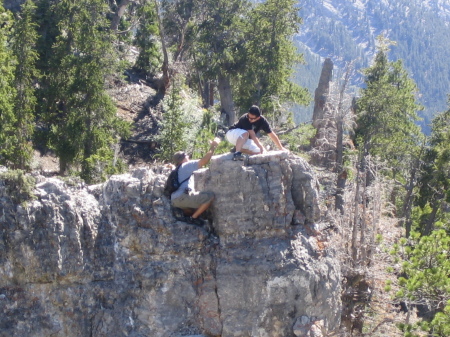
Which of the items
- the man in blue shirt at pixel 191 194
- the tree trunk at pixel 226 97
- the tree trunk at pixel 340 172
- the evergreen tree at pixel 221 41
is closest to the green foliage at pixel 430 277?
the man in blue shirt at pixel 191 194

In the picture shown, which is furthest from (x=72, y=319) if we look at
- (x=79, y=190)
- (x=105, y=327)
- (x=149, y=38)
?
(x=149, y=38)

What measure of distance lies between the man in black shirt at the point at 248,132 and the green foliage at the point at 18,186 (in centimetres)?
442

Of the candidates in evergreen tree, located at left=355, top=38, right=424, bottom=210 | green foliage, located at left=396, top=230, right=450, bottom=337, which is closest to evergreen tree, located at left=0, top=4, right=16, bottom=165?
green foliage, located at left=396, top=230, right=450, bottom=337

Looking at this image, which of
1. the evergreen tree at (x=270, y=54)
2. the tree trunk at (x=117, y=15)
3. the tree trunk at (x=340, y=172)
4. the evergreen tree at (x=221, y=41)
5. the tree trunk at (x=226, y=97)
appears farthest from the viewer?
the tree trunk at (x=226, y=97)

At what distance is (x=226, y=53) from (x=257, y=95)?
288 cm

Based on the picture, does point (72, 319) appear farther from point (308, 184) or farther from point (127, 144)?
point (127, 144)

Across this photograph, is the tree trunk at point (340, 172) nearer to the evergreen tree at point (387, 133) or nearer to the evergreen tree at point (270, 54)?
the evergreen tree at point (387, 133)

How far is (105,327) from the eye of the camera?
13227 millimetres

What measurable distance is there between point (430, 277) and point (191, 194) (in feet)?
19.2

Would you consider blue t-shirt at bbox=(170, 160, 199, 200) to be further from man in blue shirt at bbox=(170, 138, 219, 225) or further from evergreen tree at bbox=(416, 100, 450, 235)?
evergreen tree at bbox=(416, 100, 450, 235)

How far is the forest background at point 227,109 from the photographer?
835 inches

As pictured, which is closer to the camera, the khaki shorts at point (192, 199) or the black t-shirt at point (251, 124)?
the khaki shorts at point (192, 199)

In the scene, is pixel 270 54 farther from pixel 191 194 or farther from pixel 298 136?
pixel 191 194

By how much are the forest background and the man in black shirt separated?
4.32 m
